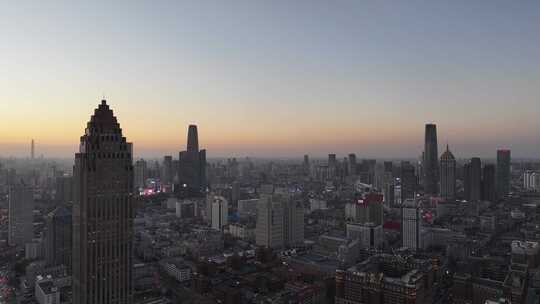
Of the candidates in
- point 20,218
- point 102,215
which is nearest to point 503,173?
point 20,218

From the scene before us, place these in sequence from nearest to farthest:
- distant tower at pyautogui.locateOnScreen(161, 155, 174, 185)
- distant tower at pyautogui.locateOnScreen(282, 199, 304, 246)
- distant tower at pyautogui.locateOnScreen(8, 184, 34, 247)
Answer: distant tower at pyautogui.locateOnScreen(8, 184, 34, 247) < distant tower at pyautogui.locateOnScreen(282, 199, 304, 246) < distant tower at pyautogui.locateOnScreen(161, 155, 174, 185)

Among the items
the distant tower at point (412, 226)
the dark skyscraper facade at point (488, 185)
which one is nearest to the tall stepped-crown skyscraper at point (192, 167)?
the distant tower at point (412, 226)

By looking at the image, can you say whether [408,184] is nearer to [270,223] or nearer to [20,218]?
[270,223]

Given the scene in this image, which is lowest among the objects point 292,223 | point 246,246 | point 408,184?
point 246,246

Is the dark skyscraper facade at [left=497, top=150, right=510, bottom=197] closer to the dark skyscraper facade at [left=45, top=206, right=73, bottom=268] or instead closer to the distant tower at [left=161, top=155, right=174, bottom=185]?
the distant tower at [left=161, top=155, right=174, bottom=185]

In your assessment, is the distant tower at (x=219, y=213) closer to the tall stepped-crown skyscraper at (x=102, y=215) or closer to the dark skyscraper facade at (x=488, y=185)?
the tall stepped-crown skyscraper at (x=102, y=215)

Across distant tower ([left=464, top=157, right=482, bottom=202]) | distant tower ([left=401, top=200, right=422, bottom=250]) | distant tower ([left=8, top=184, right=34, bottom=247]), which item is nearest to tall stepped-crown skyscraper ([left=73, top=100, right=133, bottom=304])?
distant tower ([left=8, top=184, right=34, bottom=247])

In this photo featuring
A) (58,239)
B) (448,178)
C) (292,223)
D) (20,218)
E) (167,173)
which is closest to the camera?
(58,239)
